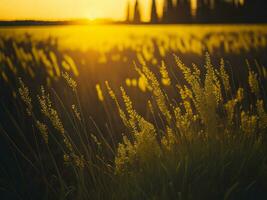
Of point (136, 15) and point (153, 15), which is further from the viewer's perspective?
point (136, 15)

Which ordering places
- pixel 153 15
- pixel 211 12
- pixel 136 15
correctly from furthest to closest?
pixel 136 15 → pixel 153 15 → pixel 211 12

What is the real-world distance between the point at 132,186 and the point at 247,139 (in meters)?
0.82

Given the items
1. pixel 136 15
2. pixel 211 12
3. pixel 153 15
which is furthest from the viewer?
pixel 136 15

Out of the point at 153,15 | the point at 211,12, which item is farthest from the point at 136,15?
the point at 211,12

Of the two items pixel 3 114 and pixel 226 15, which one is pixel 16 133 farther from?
pixel 226 15

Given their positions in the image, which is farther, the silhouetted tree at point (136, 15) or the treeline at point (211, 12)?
the silhouetted tree at point (136, 15)

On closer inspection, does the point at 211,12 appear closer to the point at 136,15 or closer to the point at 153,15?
the point at 153,15

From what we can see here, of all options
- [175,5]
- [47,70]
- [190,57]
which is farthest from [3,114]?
[175,5]

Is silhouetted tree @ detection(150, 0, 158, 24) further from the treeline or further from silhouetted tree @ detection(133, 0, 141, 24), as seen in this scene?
silhouetted tree @ detection(133, 0, 141, 24)

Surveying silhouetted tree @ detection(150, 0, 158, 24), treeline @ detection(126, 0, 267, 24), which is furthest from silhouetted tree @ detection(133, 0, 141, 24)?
silhouetted tree @ detection(150, 0, 158, 24)

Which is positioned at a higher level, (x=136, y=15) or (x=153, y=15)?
(x=153, y=15)

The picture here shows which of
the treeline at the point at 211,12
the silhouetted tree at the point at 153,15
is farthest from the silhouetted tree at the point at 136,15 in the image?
the silhouetted tree at the point at 153,15

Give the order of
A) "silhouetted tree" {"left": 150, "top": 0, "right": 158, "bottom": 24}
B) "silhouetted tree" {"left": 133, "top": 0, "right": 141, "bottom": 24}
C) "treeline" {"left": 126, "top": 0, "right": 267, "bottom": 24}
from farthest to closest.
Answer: "silhouetted tree" {"left": 133, "top": 0, "right": 141, "bottom": 24}
"silhouetted tree" {"left": 150, "top": 0, "right": 158, "bottom": 24}
"treeline" {"left": 126, "top": 0, "right": 267, "bottom": 24}

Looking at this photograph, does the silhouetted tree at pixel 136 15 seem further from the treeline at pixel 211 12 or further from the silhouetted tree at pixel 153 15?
the silhouetted tree at pixel 153 15
